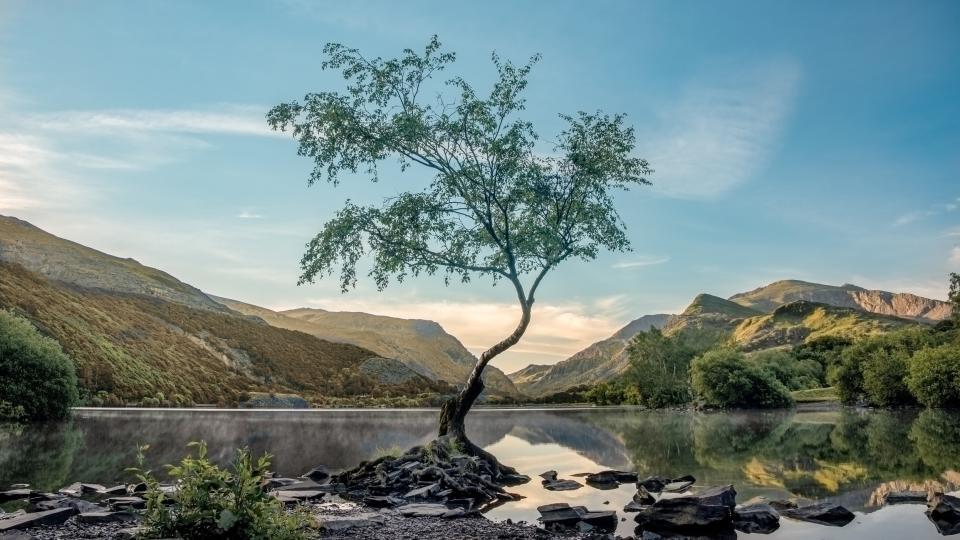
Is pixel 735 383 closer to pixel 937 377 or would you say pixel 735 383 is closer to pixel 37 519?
pixel 937 377

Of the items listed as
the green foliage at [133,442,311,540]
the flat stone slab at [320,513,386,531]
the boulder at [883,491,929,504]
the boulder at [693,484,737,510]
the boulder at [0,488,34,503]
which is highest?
the green foliage at [133,442,311,540]

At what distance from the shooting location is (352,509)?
45.9ft

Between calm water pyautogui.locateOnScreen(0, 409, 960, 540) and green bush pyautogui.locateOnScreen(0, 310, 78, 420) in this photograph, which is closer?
calm water pyautogui.locateOnScreen(0, 409, 960, 540)

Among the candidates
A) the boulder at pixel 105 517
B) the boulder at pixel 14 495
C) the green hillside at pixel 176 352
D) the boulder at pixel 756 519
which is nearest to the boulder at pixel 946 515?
the boulder at pixel 756 519

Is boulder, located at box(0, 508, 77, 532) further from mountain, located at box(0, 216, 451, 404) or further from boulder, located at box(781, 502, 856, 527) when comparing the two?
mountain, located at box(0, 216, 451, 404)

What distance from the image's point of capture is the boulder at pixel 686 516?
37.8 ft

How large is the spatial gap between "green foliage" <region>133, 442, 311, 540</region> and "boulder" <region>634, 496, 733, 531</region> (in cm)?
650

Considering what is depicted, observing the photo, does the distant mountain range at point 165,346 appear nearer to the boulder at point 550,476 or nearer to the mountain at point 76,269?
the mountain at point 76,269

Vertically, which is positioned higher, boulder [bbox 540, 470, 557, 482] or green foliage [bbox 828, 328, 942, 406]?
green foliage [bbox 828, 328, 942, 406]

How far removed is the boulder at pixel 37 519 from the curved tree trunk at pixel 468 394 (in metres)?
14.1

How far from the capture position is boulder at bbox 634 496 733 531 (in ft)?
37.8

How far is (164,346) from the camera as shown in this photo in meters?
114

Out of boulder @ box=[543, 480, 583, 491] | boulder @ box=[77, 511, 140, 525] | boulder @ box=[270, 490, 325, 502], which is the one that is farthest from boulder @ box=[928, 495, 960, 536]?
boulder @ box=[77, 511, 140, 525]

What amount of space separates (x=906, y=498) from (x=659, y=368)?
92.3 meters
